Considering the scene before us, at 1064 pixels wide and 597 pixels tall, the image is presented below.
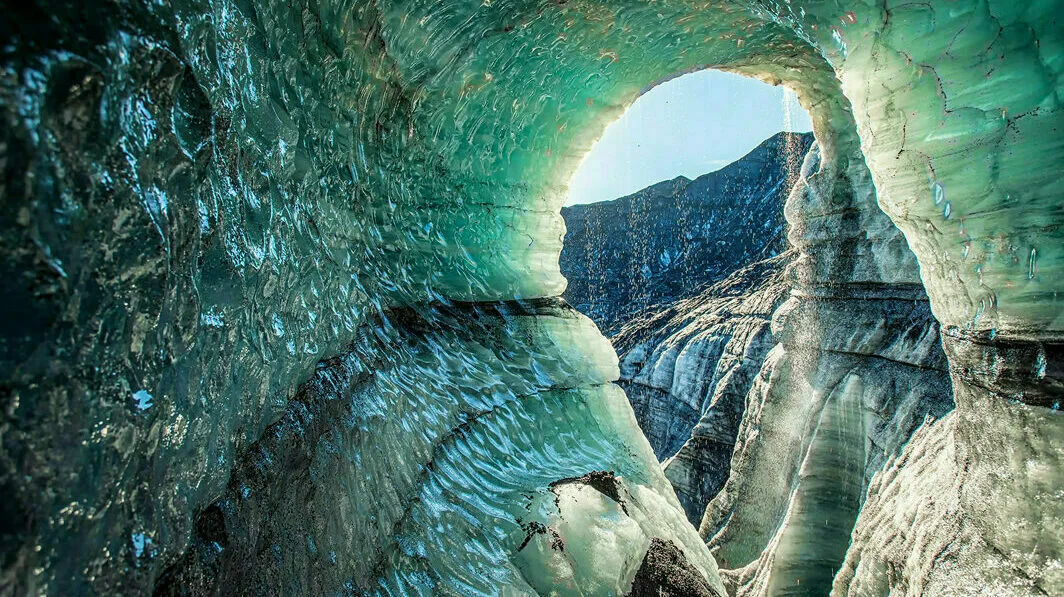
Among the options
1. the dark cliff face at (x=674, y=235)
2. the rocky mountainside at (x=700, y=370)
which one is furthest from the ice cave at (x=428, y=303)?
the dark cliff face at (x=674, y=235)

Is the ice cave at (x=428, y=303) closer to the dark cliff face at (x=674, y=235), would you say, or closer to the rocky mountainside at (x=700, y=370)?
the rocky mountainside at (x=700, y=370)

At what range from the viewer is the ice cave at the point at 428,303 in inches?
33.1

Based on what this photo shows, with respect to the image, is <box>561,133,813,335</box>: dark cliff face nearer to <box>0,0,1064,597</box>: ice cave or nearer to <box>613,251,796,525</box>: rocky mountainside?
<box>613,251,796,525</box>: rocky mountainside

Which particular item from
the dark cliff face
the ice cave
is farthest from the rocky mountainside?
the dark cliff face

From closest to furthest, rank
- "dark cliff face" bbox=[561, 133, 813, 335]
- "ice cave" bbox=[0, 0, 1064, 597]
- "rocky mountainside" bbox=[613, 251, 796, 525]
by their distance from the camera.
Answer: "ice cave" bbox=[0, 0, 1064, 597]
"rocky mountainside" bbox=[613, 251, 796, 525]
"dark cliff face" bbox=[561, 133, 813, 335]

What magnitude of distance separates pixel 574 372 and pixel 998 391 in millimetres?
2427

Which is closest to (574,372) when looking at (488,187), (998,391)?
(488,187)

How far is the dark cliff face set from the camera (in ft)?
94.0

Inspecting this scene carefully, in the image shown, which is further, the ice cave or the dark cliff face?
the dark cliff face

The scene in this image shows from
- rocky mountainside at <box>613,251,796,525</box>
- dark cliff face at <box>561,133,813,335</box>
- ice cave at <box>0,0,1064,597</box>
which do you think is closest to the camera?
ice cave at <box>0,0,1064,597</box>

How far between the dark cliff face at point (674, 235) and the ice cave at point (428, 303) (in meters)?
22.3

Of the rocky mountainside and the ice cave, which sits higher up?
the ice cave

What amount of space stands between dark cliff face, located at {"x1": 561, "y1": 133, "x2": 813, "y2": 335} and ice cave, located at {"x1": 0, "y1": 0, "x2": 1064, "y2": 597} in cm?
2225

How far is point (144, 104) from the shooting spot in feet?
3.17
